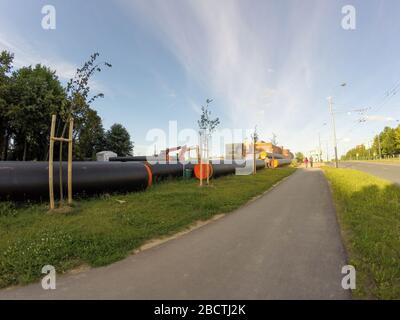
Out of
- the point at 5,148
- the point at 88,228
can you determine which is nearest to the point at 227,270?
the point at 88,228

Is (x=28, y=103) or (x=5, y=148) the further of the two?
(x=5, y=148)

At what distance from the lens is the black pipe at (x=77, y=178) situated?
26.7 ft

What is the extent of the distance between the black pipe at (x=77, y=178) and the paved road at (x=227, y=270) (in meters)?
5.13

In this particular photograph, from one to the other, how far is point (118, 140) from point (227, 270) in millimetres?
54794

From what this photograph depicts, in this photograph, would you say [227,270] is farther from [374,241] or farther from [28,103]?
[28,103]

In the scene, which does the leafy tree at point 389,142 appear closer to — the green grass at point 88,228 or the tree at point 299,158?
the tree at point 299,158

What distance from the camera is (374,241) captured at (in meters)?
5.11

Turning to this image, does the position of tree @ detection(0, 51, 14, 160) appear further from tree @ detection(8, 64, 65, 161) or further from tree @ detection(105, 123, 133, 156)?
tree @ detection(105, 123, 133, 156)

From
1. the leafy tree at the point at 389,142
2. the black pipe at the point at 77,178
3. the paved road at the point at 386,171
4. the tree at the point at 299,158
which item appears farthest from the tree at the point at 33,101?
the leafy tree at the point at 389,142

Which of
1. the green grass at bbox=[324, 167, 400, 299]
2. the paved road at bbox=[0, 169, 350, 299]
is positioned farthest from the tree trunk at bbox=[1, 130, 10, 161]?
the green grass at bbox=[324, 167, 400, 299]

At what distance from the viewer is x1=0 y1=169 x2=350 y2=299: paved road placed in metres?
3.60

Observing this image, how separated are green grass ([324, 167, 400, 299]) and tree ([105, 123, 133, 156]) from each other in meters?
51.1
